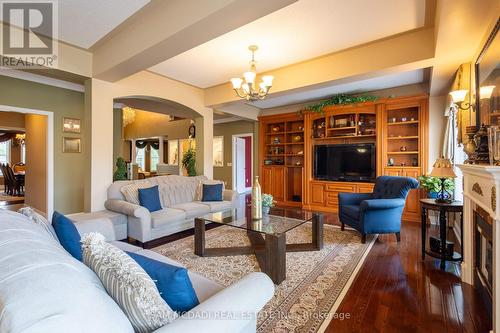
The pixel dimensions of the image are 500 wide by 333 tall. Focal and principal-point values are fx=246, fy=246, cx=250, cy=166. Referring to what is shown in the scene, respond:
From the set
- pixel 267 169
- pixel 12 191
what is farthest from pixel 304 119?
pixel 12 191

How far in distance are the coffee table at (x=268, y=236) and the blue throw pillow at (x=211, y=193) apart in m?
1.05

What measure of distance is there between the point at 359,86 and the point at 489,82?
3.06 meters

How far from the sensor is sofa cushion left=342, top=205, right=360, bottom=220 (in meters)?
3.60

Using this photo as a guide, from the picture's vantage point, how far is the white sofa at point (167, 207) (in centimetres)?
328

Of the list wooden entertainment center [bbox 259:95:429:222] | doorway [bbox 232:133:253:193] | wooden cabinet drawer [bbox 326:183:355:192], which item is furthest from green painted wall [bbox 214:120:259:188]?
wooden cabinet drawer [bbox 326:183:355:192]

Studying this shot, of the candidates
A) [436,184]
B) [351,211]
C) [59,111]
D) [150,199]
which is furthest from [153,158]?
[436,184]

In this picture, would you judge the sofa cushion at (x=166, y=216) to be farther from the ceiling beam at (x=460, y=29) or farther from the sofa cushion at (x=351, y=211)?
the ceiling beam at (x=460, y=29)

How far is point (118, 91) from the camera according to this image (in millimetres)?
3996

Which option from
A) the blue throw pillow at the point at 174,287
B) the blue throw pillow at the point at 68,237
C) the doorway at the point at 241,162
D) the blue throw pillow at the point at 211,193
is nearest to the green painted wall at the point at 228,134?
the doorway at the point at 241,162

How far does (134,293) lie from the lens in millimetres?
863

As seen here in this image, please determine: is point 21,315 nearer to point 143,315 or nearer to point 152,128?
point 143,315

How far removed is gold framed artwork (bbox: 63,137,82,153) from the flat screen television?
5.08 metres

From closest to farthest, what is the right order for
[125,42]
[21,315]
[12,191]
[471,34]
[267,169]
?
[21,315] < [471,34] < [125,42] < [267,169] < [12,191]

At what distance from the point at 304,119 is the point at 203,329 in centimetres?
576
